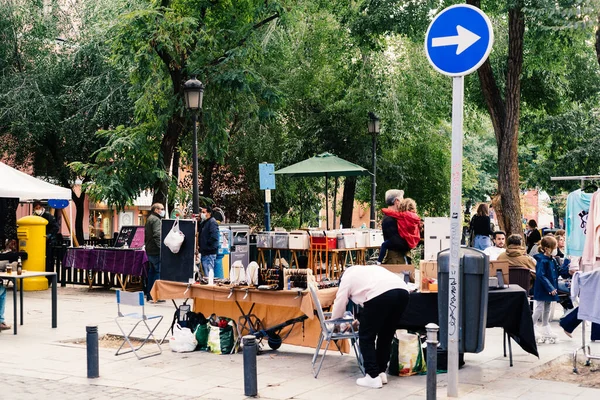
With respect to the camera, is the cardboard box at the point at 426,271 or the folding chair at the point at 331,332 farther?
the cardboard box at the point at 426,271

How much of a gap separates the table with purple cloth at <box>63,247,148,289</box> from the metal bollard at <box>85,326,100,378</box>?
311 inches

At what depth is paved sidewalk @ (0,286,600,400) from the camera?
836 cm

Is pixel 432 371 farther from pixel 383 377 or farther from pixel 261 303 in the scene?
pixel 261 303

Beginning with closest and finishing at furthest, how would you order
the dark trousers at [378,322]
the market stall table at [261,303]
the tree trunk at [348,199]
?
the dark trousers at [378,322] < the market stall table at [261,303] < the tree trunk at [348,199]

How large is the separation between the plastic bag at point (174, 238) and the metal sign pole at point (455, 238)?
6.98 meters

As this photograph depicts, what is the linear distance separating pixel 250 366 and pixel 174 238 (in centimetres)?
614

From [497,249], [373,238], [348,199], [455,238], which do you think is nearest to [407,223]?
[497,249]

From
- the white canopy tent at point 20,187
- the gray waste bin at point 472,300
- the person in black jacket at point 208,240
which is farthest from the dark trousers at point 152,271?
the gray waste bin at point 472,300

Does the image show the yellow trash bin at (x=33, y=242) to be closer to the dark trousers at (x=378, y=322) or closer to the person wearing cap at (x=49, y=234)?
the person wearing cap at (x=49, y=234)

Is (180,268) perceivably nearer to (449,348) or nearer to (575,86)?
(449,348)

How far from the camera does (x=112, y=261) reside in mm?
17750

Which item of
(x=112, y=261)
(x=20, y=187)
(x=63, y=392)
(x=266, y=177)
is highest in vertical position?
(x=266, y=177)

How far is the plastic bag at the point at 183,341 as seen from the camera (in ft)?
35.6

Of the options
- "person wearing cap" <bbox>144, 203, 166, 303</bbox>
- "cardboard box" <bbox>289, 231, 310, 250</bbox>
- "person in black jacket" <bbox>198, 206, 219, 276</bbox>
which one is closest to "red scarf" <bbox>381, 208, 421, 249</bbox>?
"person in black jacket" <bbox>198, 206, 219, 276</bbox>
